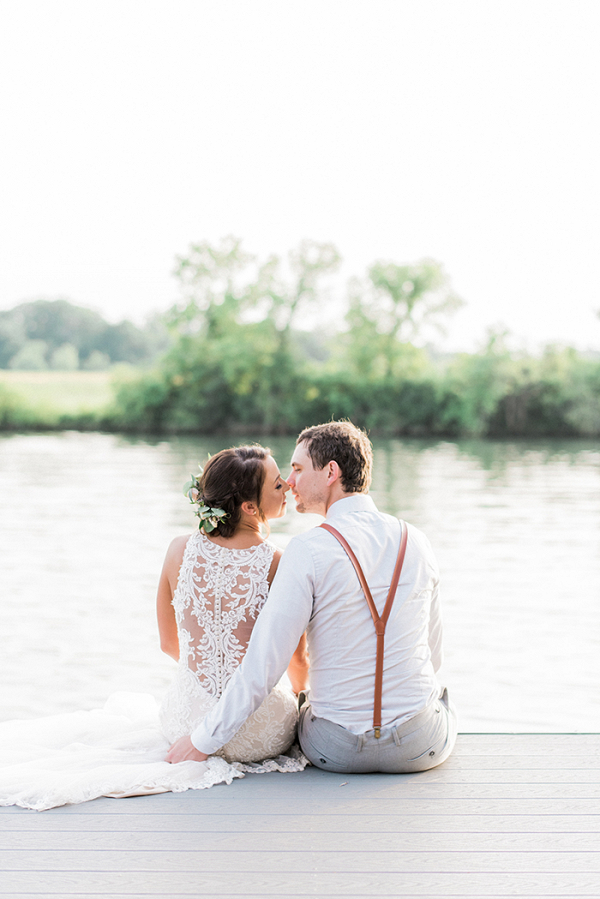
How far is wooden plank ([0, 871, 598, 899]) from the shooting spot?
6.29 ft

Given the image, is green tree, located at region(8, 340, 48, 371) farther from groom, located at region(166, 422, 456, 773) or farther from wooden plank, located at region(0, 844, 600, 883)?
wooden plank, located at region(0, 844, 600, 883)

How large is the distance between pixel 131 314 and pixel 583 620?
191 ft

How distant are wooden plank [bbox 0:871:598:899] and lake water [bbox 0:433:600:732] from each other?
3641 millimetres

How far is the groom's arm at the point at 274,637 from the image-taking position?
2410mm

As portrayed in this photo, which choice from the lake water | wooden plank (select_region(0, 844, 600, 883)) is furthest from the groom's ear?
the lake water

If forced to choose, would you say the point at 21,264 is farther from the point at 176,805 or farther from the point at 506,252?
the point at 176,805

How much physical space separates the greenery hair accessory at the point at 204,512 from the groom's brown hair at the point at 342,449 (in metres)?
0.31

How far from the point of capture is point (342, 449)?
98.7 inches

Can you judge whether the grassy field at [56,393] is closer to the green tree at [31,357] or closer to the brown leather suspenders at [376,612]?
the green tree at [31,357]

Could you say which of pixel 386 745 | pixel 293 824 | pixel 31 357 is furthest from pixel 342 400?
pixel 293 824

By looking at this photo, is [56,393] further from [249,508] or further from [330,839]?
[330,839]

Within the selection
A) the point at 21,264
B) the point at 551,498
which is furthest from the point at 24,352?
the point at 551,498

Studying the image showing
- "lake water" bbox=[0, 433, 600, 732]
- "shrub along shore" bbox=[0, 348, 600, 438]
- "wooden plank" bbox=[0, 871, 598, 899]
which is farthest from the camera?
"shrub along shore" bbox=[0, 348, 600, 438]

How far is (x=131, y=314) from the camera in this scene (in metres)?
63.4
